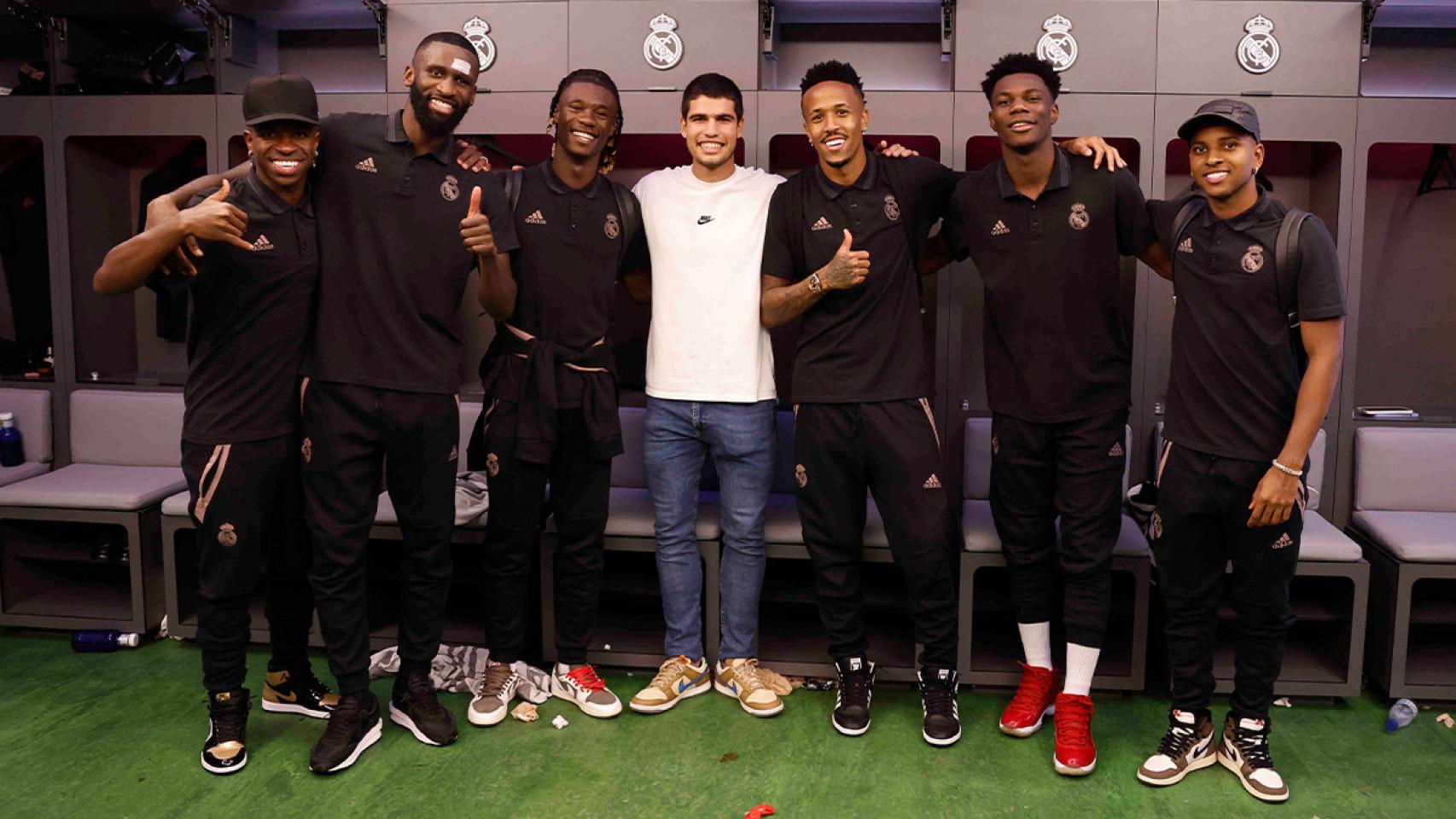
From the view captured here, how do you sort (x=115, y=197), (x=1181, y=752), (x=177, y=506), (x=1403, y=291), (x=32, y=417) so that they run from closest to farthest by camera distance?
(x=1181, y=752), (x=177, y=506), (x=1403, y=291), (x=32, y=417), (x=115, y=197)

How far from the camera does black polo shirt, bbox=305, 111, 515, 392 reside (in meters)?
2.40

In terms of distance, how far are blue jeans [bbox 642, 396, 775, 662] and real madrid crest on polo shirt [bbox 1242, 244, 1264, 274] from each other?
4.00ft

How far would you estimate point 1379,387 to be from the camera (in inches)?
146

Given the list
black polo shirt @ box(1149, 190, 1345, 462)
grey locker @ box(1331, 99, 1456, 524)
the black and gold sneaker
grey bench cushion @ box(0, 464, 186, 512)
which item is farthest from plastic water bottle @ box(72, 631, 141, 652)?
grey locker @ box(1331, 99, 1456, 524)

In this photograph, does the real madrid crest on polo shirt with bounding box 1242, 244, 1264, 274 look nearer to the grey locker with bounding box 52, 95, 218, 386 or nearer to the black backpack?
the black backpack

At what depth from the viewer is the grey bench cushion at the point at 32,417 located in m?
3.77

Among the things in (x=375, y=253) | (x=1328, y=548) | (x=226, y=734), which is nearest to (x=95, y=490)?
(x=226, y=734)

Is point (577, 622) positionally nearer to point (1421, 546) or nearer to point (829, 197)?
point (829, 197)

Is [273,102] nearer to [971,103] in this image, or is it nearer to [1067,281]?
[1067,281]

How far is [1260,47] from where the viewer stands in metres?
3.22

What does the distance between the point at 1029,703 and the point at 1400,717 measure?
99cm

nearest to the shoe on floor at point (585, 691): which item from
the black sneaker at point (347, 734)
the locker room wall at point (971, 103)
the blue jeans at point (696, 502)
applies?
the blue jeans at point (696, 502)

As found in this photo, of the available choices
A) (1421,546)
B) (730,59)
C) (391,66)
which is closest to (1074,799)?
(1421,546)

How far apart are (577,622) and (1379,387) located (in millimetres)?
2994
